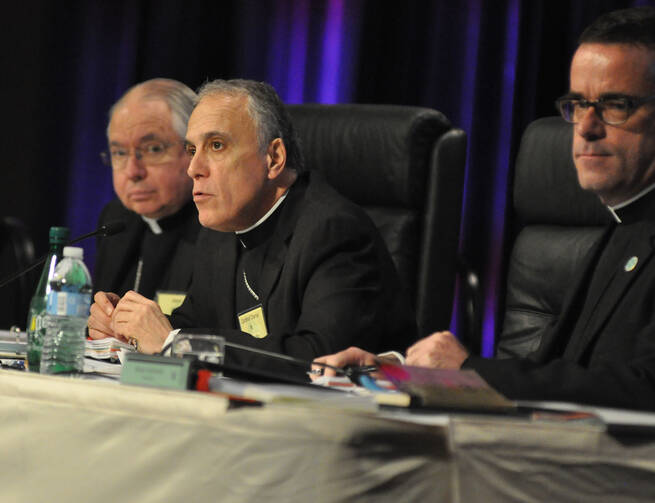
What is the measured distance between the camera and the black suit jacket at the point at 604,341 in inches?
51.5

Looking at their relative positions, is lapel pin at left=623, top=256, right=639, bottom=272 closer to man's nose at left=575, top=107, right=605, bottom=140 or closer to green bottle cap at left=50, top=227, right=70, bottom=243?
man's nose at left=575, top=107, right=605, bottom=140

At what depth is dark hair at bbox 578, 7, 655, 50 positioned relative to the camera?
1.77 m

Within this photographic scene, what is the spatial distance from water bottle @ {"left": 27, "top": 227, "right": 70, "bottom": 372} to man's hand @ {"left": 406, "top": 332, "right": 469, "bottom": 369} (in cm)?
63

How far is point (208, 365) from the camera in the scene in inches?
44.3

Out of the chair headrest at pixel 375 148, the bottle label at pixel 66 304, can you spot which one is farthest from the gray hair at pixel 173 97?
the bottle label at pixel 66 304

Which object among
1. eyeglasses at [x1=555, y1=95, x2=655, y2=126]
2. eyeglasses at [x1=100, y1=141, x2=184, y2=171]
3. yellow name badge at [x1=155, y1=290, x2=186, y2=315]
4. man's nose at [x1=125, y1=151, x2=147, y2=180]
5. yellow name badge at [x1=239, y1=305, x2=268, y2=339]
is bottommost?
yellow name badge at [x1=155, y1=290, x2=186, y2=315]

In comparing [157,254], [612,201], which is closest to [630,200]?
[612,201]

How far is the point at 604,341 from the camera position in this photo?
5.31ft

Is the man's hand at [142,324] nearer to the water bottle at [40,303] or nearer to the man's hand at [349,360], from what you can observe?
the water bottle at [40,303]

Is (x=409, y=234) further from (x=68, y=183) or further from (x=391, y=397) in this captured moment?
(x=68, y=183)

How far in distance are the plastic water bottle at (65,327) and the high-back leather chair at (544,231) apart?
145 cm

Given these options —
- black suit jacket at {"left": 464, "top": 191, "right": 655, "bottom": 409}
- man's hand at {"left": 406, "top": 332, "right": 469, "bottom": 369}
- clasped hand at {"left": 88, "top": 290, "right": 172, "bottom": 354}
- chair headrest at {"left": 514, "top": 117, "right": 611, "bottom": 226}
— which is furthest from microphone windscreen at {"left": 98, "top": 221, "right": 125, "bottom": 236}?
chair headrest at {"left": 514, "top": 117, "right": 611, "bottom": 226}

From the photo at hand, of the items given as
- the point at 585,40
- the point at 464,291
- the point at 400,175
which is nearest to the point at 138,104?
the point at 400,175

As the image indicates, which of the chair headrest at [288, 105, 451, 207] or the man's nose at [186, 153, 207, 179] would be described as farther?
the chair headrest at [288, 105, 451, 207]
